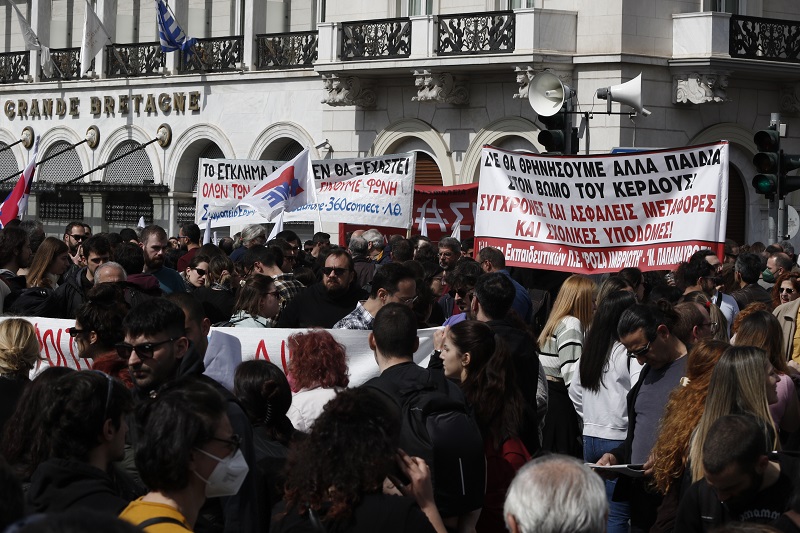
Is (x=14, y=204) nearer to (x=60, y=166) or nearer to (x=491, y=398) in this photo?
(x=491, y=398)


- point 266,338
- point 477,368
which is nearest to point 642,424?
point 477,368

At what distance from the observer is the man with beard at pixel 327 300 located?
951 centimetres

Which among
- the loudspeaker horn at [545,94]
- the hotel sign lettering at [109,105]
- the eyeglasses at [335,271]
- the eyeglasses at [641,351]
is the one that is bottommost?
the eyeglasses at [641,351]

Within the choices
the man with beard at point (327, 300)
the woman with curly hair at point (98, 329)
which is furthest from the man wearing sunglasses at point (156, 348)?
the man with beard at point (327, 300)

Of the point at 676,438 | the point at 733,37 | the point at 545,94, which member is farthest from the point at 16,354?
A: the point at 733,37

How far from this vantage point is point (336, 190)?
1716cm

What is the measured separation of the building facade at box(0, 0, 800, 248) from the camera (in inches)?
923

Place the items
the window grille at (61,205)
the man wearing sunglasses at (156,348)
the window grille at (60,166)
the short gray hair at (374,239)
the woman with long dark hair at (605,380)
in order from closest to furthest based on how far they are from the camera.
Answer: the man wearing sunglasses at (156,348) < the woman with long dark hair at (605,380) < the short gray hair at (374,239) < the window grille at (60,166) < the window grille at (61,205)

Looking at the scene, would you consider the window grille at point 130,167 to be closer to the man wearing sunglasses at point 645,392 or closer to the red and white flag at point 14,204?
the red and white flag at point 14,204

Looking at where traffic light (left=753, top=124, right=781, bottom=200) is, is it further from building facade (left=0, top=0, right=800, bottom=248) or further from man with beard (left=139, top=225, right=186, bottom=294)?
building facade (left=0, top=0, right=800, bottom=248)

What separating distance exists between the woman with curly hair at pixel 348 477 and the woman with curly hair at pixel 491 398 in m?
1.74

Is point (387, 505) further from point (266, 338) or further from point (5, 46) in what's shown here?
point (5, 46)

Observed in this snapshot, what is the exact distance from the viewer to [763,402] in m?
5.35

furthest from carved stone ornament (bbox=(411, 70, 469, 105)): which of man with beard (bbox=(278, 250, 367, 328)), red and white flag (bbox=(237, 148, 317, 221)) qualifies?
man with beard (bbox=(278, 250, 367, 328))
